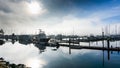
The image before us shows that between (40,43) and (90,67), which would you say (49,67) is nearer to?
(90,67)

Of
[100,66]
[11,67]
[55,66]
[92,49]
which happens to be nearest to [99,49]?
[92,49]

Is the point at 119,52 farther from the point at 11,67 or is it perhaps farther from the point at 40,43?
the point at 40,43

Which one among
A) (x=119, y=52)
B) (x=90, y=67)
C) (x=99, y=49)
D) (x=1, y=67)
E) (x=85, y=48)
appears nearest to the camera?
(x=1, y=67)

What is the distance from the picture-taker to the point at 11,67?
115 feet

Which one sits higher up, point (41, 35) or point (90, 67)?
point (41, 35)

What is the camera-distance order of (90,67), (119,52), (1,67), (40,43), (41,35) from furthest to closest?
(41,35) < (40,43) < (119,52) < (90,67) < (1,67)

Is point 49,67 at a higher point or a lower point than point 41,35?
lower

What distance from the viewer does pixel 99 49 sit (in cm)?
7506

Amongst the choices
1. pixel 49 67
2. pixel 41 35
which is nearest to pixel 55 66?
pixel 49 67

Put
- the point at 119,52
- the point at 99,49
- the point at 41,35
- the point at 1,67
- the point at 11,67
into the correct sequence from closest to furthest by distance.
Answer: the point at 1,67, the point at 11,67, the point at 119,52, the point at 99,49, the point at 41,35

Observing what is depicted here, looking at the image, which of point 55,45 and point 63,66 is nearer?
point 63,66

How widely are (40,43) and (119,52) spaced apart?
6070 centimetres

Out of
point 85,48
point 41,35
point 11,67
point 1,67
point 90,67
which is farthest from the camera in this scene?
point 41,35

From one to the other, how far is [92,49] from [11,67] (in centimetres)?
5169
